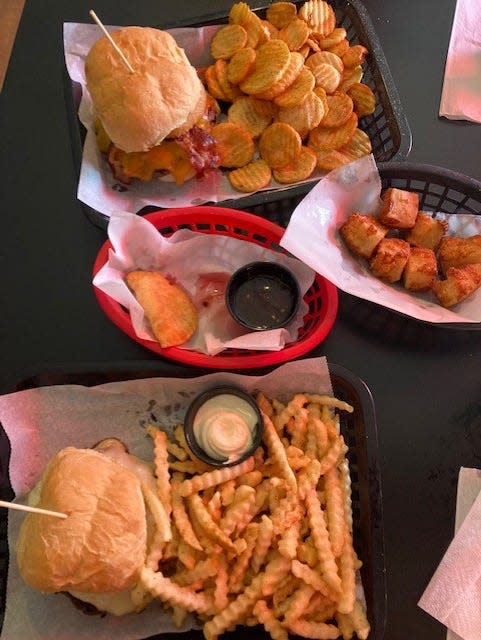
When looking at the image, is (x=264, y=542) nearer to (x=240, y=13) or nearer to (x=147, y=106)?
(x=147, y=106)

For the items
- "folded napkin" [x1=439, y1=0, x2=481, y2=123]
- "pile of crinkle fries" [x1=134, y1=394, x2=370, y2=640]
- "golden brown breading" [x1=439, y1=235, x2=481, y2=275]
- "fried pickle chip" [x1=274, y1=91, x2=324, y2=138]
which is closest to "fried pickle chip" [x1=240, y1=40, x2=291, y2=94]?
"fried pickle chip" [x1=274, y1=91, x2=324, y2=138]

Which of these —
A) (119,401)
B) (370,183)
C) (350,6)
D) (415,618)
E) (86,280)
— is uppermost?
(350,6)

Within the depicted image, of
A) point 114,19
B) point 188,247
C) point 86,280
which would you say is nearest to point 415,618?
point 188,247

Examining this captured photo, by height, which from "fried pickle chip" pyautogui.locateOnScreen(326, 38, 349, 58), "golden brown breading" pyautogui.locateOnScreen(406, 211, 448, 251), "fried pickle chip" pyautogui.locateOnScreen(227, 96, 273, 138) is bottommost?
"golden brown breading" pyautogui.locateOnScreen(406, 211, 448, 251)

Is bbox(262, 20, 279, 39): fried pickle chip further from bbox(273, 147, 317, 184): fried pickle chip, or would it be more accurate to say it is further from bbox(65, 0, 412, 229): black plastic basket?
bbox(273, 147, 317, 184): fried pickle chip

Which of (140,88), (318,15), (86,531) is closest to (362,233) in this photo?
(140,88)

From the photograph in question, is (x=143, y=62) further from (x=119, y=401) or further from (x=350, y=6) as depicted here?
(x=119, y=401)

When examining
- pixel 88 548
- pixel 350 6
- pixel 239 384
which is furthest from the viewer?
pixel 350 6
